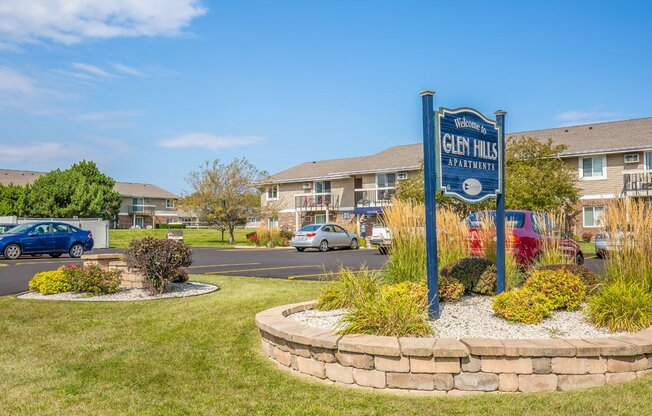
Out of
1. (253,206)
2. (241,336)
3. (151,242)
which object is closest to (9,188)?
(253,206)

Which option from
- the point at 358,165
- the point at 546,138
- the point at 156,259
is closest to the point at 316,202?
the point at 358,165

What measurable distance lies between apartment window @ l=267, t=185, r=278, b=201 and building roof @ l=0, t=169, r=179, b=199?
92.3 feet

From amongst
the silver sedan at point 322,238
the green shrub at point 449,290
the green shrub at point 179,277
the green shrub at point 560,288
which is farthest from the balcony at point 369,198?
the green shrub at point 560,288

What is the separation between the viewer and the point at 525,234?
11.7 meters

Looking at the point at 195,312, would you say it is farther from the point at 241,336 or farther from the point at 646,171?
the point at 646,171

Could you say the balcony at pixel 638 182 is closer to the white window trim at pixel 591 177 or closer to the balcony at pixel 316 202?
the white window trim at pixel 591 177

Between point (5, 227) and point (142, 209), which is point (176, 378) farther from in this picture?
point (142, 209)

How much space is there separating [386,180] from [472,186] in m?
35.3

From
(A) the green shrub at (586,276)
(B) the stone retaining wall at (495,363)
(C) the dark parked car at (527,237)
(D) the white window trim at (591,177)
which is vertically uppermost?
(D) the white window trim at (591,177)

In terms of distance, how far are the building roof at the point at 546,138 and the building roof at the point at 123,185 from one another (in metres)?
32.8

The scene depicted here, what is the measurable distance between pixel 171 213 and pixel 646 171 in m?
65.0

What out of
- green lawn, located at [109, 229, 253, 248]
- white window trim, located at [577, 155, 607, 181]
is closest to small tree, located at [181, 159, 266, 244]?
green lawn, located at [109, 229, 253, 248]

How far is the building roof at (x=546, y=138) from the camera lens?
108ft

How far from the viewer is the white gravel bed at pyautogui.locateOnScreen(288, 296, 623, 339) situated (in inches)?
233
